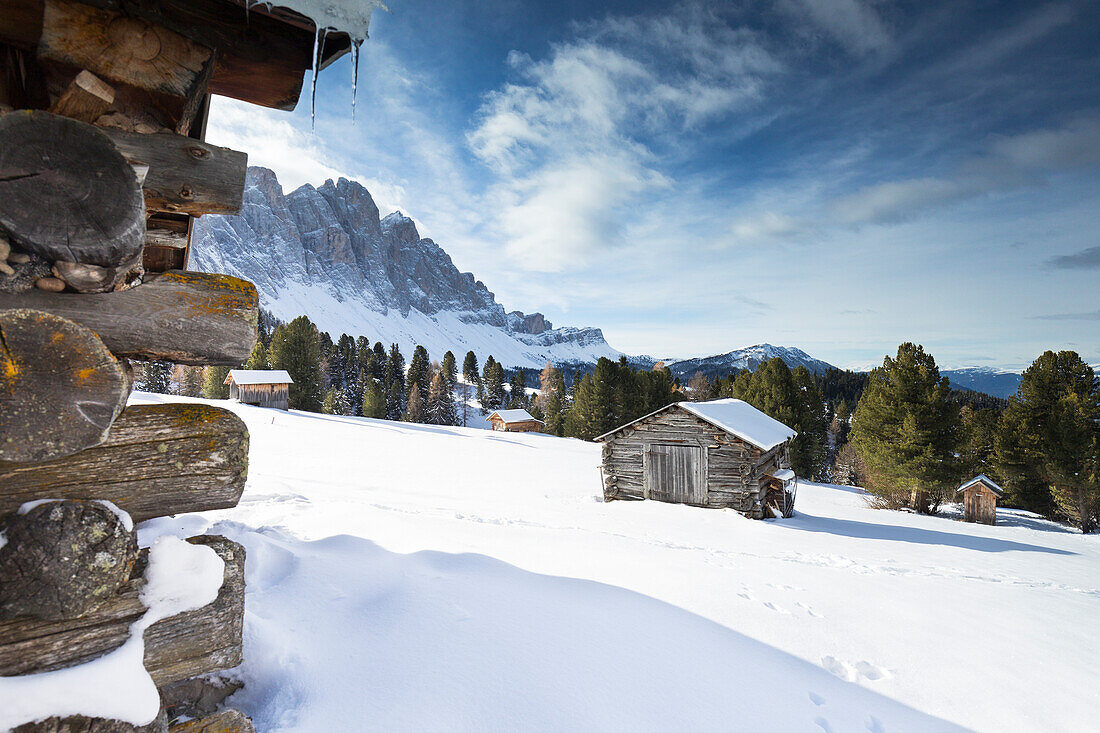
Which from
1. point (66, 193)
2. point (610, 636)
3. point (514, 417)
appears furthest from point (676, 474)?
point (514, 417)

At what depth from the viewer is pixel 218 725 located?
76.3 inches

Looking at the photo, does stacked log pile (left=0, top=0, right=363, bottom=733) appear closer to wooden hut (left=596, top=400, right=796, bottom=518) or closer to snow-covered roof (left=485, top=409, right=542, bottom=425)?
wooden hut (left=596, top=400, right=796, bottom=518)

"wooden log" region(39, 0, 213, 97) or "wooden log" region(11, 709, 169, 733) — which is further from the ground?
"wooden log" region(39, 0, 213, 97)

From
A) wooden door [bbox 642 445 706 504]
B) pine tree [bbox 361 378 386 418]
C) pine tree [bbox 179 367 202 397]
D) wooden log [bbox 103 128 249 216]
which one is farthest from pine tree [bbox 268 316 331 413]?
wooden log [bbox 103 128 249 216]

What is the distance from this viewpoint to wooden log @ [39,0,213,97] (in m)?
1.95

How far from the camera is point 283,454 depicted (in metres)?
18.4

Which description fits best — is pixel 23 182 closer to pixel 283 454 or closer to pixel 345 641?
pixel 345 641

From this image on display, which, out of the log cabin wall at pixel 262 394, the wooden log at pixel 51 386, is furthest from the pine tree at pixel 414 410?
the wooden log at pixel 51 386

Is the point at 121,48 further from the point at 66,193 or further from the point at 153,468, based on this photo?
the point at 153,468

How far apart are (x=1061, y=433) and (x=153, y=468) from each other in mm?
35322

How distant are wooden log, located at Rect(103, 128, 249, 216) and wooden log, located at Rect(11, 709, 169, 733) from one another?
78.3 inches

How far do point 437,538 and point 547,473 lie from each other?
16364mm

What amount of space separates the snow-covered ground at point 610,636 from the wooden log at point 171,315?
76.1 inches

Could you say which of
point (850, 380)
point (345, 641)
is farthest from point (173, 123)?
point (850, 380)
